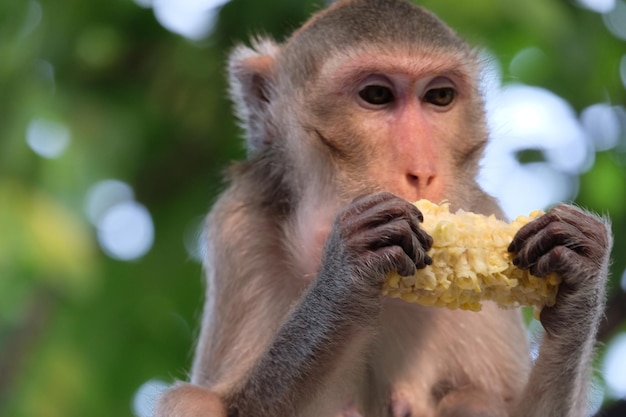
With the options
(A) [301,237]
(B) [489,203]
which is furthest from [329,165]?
(B) [489,203]

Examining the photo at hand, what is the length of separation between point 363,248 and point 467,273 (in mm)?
434

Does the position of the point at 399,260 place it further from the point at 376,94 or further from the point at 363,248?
the point at 376,94

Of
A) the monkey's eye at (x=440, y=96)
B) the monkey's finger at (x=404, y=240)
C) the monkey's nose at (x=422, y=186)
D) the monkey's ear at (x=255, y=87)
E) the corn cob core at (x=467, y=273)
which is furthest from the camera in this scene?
the monkey's ear at (x=255, y=87)

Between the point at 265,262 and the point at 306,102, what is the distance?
2.86 ft

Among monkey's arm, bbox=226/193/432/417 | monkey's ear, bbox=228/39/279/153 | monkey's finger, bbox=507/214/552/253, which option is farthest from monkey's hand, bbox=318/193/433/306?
monkey's ear, bbox=228/39/279/153

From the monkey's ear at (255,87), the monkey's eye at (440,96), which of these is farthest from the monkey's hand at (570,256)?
the monkey's ear at (255,87)

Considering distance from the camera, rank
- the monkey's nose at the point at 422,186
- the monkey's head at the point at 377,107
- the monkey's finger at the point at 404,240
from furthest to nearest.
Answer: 1. the monkey's head at the point at 377,107
2. the monkey's nose at the point at 422,186
3. the monkey's finger at the point at 404,240

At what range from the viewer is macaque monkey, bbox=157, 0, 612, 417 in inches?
169

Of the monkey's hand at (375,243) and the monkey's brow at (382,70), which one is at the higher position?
the monkey's brow at (382,70)

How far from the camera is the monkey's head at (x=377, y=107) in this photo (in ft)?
15.9

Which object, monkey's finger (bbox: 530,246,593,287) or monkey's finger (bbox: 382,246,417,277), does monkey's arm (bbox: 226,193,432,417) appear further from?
monkey's finger (bbox: 530,246,593,287)

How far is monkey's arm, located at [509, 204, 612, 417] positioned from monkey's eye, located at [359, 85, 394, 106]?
1.20 metres

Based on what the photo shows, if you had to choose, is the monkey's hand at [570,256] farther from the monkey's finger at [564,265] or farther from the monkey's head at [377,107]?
the monkey's head at [377,107]

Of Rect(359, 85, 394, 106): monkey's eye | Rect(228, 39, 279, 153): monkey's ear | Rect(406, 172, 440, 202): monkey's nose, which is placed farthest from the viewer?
Rect(228, 39, 279, 153): monkey's ear
